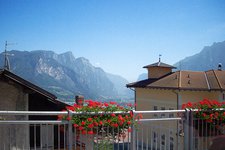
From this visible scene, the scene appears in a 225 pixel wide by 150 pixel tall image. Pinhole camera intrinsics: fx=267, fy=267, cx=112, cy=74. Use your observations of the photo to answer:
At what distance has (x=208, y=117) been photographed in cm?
629

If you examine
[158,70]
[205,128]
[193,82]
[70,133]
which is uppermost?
[158,70]

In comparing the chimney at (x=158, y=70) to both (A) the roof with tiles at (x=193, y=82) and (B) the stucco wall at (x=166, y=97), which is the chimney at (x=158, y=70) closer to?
(A) the roof with tiles at (x=193, y=82)

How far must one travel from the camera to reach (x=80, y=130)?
516 cm

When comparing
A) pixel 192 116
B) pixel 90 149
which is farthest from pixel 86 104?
pixel 192 116

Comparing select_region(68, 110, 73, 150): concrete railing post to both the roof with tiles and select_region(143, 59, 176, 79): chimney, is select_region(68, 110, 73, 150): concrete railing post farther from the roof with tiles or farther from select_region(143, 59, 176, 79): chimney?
select_region(143, 59, 176, 79): chimney

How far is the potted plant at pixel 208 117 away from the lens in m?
6.27

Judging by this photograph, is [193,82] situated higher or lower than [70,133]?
higher

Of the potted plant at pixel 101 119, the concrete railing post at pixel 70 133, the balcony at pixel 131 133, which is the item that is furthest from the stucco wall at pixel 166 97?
the concrete railing post at pixel 70 133

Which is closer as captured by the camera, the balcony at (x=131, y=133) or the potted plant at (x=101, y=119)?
the balcony at (x=131, y=133)

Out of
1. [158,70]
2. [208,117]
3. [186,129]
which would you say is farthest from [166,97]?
[186,129]

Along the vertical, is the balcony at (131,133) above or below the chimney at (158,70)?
below

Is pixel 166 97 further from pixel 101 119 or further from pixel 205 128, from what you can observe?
pixel 101 119

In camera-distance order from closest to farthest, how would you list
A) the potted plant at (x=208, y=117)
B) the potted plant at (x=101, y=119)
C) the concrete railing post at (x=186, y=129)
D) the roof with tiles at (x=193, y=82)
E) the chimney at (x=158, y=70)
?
the potted plant at (x=101, y=119) → the concrete railing post at (x=186, y=129) → the potted plant at (x=208, y=117) → the roof with tiles at (x=193, y=82) → the chimney at (x=158, y=70)

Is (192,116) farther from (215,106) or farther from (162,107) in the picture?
(162,107)
